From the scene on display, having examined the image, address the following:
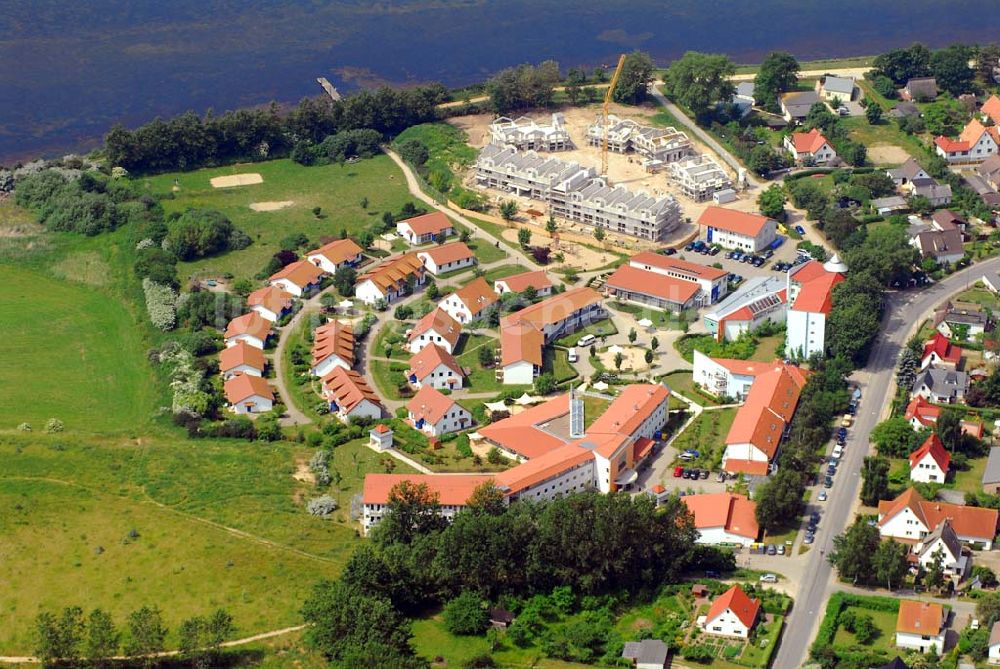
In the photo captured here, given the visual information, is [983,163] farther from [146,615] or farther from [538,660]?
[146,615]

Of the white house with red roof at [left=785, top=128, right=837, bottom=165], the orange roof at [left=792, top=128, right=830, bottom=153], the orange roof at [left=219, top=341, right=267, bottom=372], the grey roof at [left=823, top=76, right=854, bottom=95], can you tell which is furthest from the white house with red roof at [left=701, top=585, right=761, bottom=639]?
the grey roof at [left=823, top=76, right=854, bottom=95]

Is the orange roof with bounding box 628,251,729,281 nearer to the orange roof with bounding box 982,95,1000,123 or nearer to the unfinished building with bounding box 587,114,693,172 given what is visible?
the unfinished building with bounding box 587,114,693,172

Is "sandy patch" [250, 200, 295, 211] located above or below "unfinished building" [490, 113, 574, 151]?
below

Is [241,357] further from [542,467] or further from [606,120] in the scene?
[606,120]

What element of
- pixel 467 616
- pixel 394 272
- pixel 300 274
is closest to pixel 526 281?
pixel 394 272

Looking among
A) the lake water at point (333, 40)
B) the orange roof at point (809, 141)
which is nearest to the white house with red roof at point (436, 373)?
the orange roof at point (809, 141)
